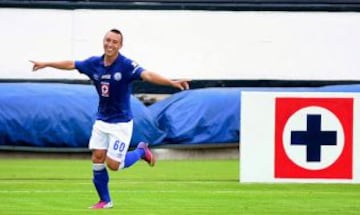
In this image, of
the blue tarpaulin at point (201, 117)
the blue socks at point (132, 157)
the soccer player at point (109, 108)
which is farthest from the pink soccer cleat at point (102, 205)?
the blue tarpaulin at point (201, 117)

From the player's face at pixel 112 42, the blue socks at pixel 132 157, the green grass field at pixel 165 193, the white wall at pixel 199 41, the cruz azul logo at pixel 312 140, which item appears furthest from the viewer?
the white wall at pixel 199 41

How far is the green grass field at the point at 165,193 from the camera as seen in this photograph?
52.0 feet

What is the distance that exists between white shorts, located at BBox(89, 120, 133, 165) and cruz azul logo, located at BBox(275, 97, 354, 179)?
4.69 metres

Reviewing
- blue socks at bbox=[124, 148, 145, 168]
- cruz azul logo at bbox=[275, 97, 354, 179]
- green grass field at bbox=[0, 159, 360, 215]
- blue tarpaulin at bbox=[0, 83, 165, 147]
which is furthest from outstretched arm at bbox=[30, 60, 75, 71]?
blue tarpaulin at bbox=[0, 83, 165, 147]

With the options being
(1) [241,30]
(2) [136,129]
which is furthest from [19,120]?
(1) [241,30]

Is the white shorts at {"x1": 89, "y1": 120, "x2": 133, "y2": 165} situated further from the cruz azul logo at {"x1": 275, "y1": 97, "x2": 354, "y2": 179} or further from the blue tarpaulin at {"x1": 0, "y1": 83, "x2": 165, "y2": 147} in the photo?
the blue tarpaulin at {"x1": 0, "y1": 83, "x2": 165, "y2": 147}

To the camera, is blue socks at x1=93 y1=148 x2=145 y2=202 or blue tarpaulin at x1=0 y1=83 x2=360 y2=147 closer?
blue socks at x1=93 y1=148 x2=145 y2=202

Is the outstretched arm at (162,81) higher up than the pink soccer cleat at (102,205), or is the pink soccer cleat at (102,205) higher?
the outstretched arm at (162,81)

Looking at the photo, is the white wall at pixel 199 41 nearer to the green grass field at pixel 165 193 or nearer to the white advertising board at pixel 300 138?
the green grass field at pixel 165 193

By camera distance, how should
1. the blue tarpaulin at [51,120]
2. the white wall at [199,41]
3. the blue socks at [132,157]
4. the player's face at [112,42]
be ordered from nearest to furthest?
the player's face at [112,42]
the blue socks at [132,157]
the blue tarpaulin at [51,120]
the white wall at [199,41]

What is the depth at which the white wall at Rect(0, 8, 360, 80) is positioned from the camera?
2977 cm

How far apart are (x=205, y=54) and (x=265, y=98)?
32.0ft

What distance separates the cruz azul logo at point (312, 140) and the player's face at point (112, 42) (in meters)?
5.15

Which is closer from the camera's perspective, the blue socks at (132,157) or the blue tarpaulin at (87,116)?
the blue socks at (132,157)
